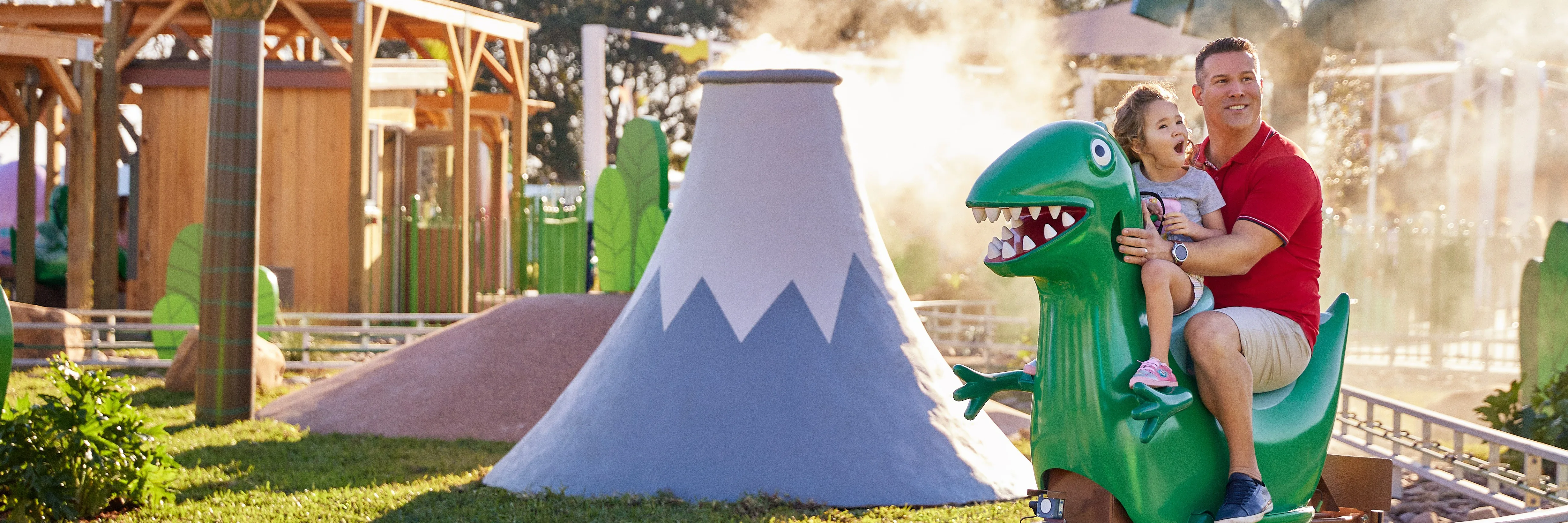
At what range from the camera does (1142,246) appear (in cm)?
279

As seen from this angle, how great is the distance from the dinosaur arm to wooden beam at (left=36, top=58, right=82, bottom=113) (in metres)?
12.9

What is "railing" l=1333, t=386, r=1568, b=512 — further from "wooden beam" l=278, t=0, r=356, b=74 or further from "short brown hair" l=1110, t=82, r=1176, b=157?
"wooden beam" l=278, t=0, r=356, b=74

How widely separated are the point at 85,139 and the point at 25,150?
1.86 m

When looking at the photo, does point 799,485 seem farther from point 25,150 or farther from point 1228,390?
point 25,150

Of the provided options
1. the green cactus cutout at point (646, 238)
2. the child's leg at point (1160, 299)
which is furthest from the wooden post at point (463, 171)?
the child's leg at point (1160, 299)

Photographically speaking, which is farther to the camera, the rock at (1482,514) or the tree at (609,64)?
the tree at (609,64)

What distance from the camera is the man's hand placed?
2.78 metres

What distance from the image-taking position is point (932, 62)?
1783 centimetres

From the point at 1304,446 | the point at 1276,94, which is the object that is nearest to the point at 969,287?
the point at 1276,94

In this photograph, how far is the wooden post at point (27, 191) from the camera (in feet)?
46.1

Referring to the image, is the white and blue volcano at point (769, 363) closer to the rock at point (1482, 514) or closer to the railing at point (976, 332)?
the rock at point (1482, 514)

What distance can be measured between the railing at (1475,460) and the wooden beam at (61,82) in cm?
1266

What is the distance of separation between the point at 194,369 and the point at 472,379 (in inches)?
115

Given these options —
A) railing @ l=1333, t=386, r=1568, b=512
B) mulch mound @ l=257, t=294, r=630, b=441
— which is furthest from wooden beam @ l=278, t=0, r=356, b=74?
railing @ l=1333, t=386, r=1568, b=512
